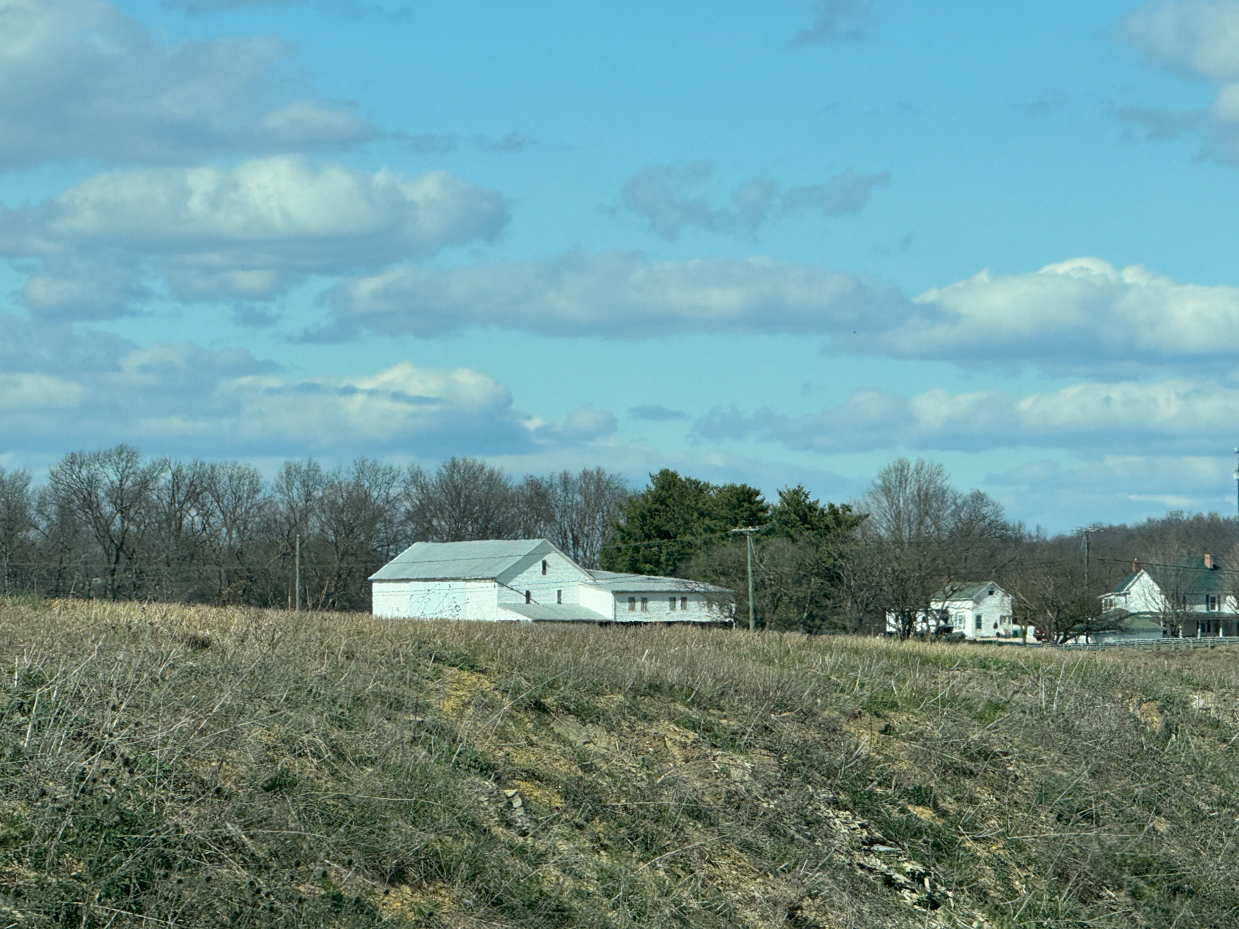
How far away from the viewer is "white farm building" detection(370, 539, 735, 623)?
73.8m

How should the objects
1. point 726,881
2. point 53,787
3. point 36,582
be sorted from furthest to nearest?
point 36,582
point 726,881
point 53,787

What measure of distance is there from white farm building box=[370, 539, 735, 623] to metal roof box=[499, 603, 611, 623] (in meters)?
0.06

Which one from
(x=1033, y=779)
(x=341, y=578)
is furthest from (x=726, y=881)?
(x=341, y=578)

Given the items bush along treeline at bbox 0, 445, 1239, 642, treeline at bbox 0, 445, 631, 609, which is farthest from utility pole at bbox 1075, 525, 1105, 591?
treeline at bbox 0, 445, 631, 609

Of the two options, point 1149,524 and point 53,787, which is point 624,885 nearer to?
point 53,787

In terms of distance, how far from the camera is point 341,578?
Answer: 79.9 metres

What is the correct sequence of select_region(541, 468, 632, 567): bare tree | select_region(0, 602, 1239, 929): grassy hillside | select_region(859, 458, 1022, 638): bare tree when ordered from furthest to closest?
select_region(541, 468, 632, 567): bare tree < select_region(859, 458, 1022, 638): bare tree < select_region(0, 602, 1239, 929): grassy hillside

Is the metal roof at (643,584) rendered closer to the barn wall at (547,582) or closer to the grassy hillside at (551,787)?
the barn wall at (547,582)

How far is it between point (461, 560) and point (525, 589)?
188 inches

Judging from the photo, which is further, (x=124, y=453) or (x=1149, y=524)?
(x=1149, y=524)

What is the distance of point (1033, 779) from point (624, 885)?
6982 mm

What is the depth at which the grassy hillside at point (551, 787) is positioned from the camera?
900cm

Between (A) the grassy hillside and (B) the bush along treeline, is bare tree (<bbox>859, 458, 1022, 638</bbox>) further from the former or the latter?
(A) the grassy hillside

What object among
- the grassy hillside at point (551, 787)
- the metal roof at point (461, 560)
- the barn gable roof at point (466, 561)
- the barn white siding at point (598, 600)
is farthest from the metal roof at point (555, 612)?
the grassy hillside at point (551, 787)
